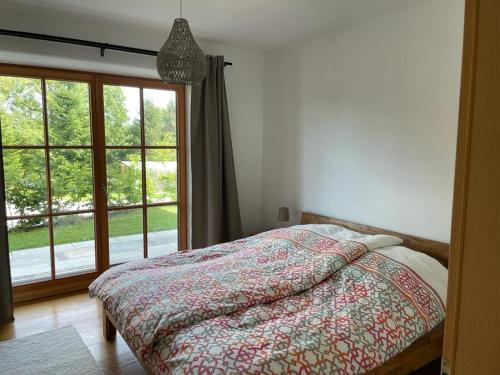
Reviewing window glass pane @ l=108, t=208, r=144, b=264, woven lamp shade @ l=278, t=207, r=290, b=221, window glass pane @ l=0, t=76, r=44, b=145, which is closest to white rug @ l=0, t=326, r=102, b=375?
window glass pane @ l=108, t=208, r=144, b=264

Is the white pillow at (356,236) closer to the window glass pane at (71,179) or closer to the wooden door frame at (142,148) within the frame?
the wooden door frame at (142,148)

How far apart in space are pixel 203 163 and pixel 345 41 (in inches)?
68.7

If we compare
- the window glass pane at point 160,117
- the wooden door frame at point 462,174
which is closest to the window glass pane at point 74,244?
the window glass pane at point 160,117

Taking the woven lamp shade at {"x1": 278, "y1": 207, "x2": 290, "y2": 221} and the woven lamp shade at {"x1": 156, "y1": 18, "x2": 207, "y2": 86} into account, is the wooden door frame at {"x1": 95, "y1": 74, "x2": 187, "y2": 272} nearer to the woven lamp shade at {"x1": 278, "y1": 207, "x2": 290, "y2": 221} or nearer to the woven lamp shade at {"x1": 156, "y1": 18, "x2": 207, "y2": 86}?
the woven lamp shade at {"x1": 278, "y1": 207, "x2": 290, "y2": 221}

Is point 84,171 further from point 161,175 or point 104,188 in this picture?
point 161,175

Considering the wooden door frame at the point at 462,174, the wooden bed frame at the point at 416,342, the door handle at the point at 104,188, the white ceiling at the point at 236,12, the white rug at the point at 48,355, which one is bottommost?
the white rug at the point at 48,355

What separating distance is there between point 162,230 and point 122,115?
123 centimetres

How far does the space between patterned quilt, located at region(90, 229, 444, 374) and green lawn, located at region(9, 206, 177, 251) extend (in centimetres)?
113

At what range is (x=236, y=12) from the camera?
9.39 feet

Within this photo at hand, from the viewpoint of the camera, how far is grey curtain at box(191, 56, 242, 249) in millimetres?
3559

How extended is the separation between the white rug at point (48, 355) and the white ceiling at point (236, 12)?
8.10 feet

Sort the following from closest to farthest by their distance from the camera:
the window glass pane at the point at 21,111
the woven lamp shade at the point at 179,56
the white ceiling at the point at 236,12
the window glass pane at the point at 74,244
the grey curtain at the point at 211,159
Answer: the woven lamp shade at the point at 179,56 → the white ceiling at the point at 236,12 → the window glass pane at the point at 21,111 → the window glass pane at the point at 74,244 → the grey curtain at the point at 211,159

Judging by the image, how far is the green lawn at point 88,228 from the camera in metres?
3.16

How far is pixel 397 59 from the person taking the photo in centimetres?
275
